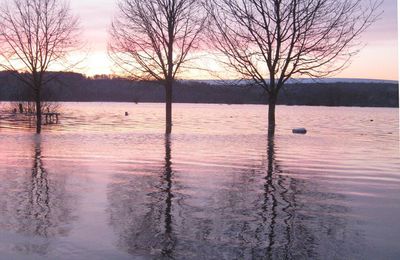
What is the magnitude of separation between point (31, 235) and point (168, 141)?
13558mm

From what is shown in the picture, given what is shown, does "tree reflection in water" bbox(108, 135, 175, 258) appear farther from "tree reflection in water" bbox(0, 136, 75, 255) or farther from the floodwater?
"tree reflection in water" bbox(0, 136, 75, 255)

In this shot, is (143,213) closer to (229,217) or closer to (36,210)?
(229,217)

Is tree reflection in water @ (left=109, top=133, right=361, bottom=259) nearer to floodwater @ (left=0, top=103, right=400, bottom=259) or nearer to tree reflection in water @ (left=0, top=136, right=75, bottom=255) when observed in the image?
floodwater @ (left=0, top=103, right=400, bottom=259)

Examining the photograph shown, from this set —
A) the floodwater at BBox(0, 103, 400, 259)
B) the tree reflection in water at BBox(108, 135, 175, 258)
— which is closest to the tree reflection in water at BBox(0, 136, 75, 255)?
the floodwater at BBox(0, 103, 400, 259)

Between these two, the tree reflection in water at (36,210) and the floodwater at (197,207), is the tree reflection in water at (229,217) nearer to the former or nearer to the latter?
the floodwater at (197,207)

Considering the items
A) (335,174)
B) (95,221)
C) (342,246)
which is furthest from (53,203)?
(335,174)

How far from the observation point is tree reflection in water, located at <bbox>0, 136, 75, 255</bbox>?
5.49 m

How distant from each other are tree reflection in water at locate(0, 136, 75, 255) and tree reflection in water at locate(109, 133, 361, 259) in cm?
72

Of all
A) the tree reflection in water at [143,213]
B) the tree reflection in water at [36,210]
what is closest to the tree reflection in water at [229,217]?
the tree reflection in water at [143,213]

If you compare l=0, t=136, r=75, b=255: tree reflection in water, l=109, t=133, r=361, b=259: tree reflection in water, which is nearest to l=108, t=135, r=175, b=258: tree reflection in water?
l=109, t=133, r=361, b=259: tree reflection in water

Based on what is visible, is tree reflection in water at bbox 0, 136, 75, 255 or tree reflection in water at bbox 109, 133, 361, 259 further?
tree reflection in water at bbox 0, 136, 75, 255

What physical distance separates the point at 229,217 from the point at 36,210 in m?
2.77

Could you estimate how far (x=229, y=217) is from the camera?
6555 millimetres

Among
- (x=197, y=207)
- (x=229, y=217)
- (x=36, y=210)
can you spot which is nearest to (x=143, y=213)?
(x=197, y=207)
